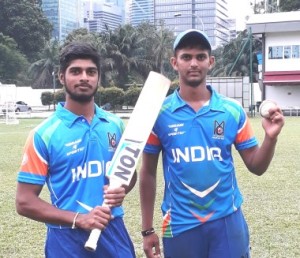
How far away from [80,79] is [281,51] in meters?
38.9

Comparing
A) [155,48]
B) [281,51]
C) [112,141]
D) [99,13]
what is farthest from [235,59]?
[112,141]

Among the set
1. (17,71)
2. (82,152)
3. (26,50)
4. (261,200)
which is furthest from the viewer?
(26,50)

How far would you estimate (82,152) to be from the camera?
8.99 feet

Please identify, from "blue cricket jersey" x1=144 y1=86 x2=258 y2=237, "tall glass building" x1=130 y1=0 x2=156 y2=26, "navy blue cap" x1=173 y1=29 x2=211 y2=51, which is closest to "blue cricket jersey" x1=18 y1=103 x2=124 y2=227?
"blue cricket jersey" x1=144 y1=86 x2=258 y2=237

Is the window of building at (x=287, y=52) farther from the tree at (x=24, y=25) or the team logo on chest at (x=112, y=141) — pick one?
the team logo on chest at (x=112, y=141)

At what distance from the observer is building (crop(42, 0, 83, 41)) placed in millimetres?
97500

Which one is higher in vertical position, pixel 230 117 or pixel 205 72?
pixel 205 72

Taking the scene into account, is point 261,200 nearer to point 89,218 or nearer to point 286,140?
point 89,218

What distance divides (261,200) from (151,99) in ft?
18.8

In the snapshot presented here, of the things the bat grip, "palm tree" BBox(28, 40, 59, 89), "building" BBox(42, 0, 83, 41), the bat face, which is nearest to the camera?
the bat grip

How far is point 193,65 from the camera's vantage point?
2943 mm

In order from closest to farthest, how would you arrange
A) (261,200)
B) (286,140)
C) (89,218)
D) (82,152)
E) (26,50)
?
(89,218) → (82,152) → (261,200) → (286,140) → (26,50)

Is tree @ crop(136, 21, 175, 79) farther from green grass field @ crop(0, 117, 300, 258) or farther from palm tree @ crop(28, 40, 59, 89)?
green grass field @ crop(0, 117, 300, 258)

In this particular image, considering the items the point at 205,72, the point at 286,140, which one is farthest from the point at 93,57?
the point at 286,140
